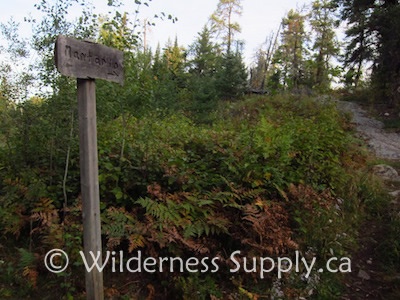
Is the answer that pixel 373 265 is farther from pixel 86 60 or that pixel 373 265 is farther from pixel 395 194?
pixel 86 60

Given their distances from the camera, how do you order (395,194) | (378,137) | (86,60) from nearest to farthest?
(86,60) → (395,194) → (378,137)

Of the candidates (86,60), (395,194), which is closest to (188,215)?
(86,60)

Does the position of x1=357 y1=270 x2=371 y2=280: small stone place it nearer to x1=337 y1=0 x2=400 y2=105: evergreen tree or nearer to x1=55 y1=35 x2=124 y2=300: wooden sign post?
x1=55 y1=35 x2=124 y2=300: wooden sign post

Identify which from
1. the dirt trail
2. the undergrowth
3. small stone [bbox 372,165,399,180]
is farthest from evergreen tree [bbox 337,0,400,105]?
the undergrowth

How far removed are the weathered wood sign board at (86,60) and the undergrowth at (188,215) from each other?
1.53 metres

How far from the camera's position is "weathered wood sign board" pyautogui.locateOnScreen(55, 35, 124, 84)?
2090mm

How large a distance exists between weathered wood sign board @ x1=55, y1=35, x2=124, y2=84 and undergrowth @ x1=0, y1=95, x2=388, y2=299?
1.53m

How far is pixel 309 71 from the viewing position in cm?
2900

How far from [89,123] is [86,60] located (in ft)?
1.65

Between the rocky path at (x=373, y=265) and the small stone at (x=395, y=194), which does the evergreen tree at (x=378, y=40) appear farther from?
the small stone at (x=395, y=194)

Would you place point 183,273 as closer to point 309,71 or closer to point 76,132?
point 76,132

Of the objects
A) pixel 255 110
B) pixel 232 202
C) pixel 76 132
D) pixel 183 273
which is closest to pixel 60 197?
pixel 76 132

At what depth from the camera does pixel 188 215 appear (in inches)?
139

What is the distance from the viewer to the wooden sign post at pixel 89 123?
2.23 metres
